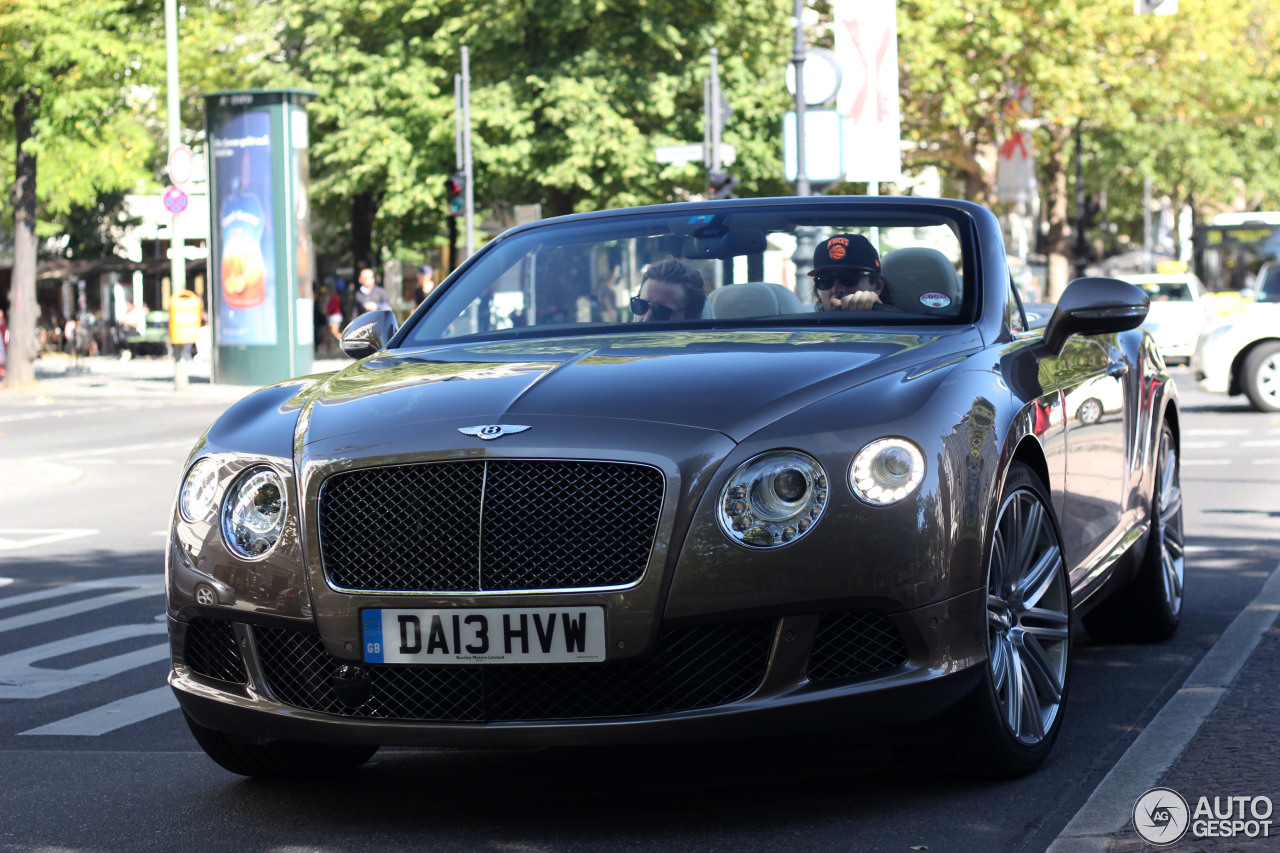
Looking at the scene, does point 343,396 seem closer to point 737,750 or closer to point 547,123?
point 737,750

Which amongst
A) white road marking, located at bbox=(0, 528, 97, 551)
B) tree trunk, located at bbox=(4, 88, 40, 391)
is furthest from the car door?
tree trunk, located at bbox=(4, 88, 40, 391)

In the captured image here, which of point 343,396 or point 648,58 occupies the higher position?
point 648,58

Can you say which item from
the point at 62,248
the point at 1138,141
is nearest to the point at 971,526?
the point at 1138,141

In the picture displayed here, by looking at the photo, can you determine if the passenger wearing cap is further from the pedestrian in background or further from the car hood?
the pedestrian in background

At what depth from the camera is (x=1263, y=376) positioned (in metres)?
19.9

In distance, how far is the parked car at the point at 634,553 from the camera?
12.6 ft

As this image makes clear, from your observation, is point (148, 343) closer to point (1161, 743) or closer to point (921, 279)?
point (921, 279)

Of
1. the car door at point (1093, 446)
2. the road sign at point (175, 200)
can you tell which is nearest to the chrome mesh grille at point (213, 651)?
the car door at point (1093, 446)

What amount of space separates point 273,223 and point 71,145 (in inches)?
138

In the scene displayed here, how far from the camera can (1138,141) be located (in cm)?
5684

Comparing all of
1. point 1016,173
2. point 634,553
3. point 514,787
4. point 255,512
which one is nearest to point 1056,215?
point 1016,173

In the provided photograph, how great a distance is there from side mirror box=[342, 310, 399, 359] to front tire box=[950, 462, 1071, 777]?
81.3 inches

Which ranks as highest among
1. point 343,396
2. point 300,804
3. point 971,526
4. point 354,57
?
point 354,57

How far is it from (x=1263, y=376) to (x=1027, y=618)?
1642 cm
